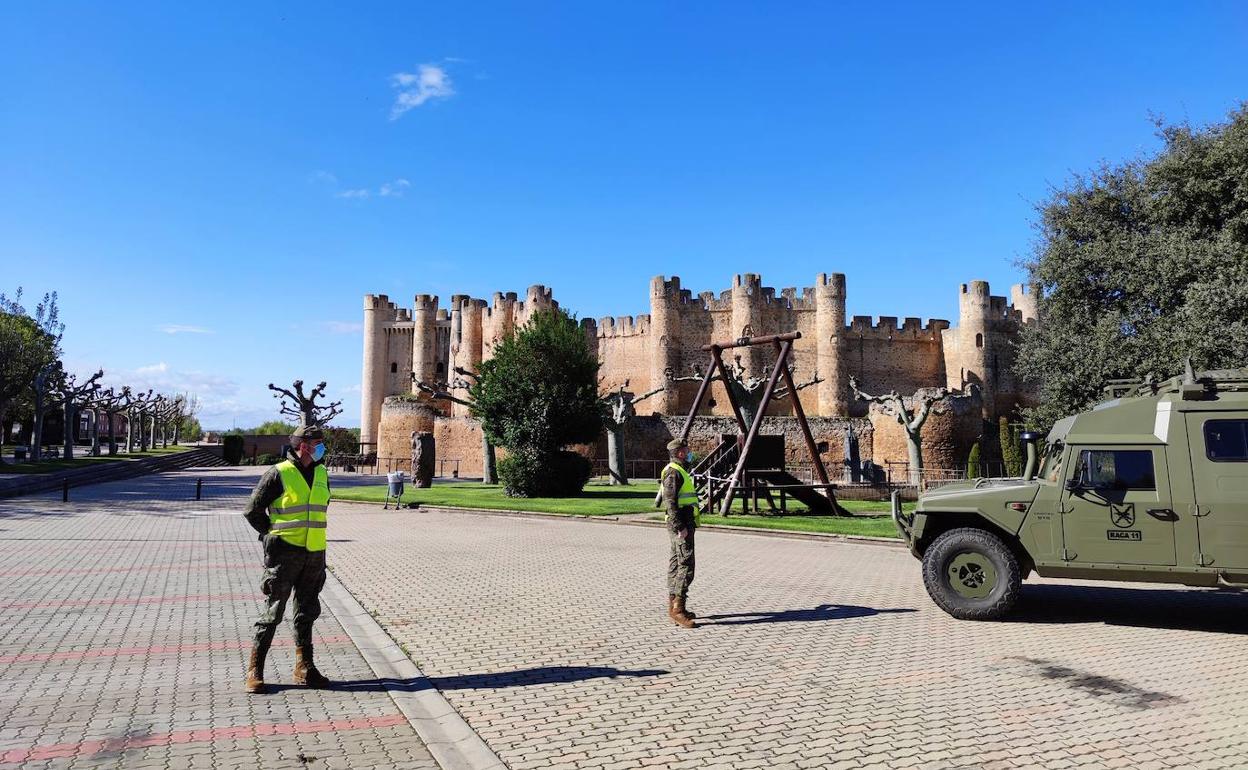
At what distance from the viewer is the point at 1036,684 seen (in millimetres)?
6039

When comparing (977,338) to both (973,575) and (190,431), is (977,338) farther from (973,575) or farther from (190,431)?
(190,431)

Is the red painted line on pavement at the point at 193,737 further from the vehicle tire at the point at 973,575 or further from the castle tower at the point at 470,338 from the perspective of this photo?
the castle tower at the point at 470,338

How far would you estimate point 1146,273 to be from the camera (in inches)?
789

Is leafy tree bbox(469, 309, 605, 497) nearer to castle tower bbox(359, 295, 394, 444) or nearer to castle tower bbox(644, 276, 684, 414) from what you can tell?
castle tower bbox(644, 276, 684, 414)

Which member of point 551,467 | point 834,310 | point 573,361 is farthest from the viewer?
point 834,310

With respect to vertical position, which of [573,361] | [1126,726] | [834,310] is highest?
[834,310]

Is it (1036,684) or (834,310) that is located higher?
(834,310)

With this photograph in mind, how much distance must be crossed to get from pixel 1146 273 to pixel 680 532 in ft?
59.4

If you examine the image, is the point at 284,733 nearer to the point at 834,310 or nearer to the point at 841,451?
the point at 841,451

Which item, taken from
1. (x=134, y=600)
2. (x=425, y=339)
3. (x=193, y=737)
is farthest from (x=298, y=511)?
(x=425, y=339)

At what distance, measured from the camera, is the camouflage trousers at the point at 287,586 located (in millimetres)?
5859

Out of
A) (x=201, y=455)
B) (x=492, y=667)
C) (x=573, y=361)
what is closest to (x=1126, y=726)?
(x=492, y=667)

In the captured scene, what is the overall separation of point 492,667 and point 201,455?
65.3m

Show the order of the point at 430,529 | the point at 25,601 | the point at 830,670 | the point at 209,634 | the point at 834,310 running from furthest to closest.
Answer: the point at 834,310
the point at 430,529
the point at 25,601
the point at 209,634
the point at 830,670
